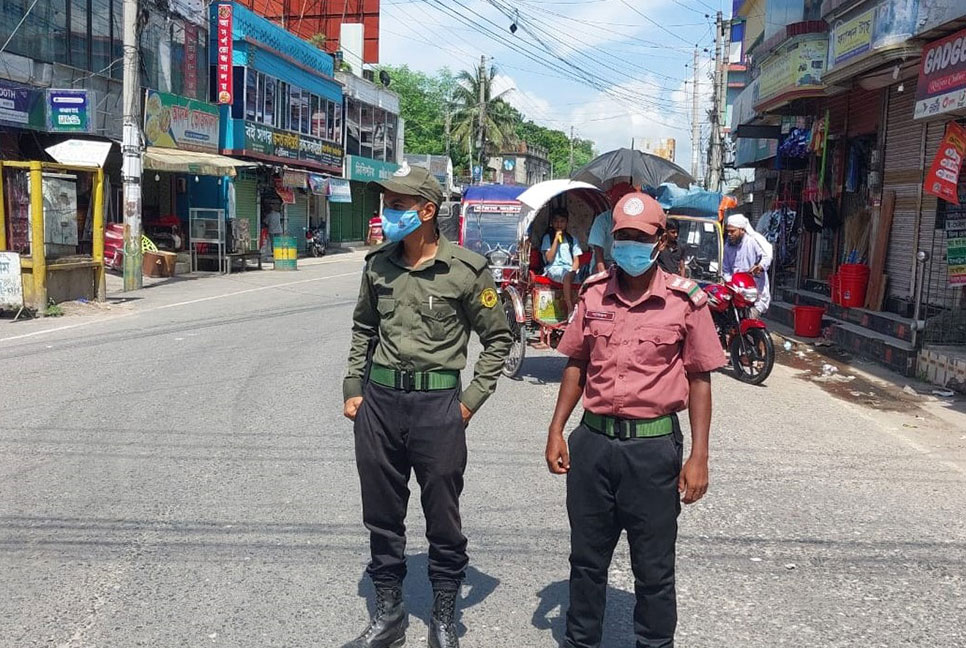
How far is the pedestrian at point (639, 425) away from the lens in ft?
10.6

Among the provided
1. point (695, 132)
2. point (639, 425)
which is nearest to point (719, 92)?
point (695, 132)

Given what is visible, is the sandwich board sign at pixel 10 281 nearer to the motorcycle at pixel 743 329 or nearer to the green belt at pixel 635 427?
the motorcycle at pixel 743 329

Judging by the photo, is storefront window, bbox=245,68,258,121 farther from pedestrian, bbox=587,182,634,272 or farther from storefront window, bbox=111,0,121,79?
pedestrian, bbox=587,182,634,272

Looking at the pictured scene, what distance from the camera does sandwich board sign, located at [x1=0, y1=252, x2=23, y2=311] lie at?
540 inches

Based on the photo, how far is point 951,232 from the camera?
11.8 m

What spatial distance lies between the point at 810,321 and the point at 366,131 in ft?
116

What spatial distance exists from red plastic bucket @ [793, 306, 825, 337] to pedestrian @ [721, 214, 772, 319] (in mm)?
3751

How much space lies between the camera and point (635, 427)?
3.25 metres

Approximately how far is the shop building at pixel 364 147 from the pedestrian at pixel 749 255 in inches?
1197

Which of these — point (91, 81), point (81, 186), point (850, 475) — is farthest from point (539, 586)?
point (91, 81)

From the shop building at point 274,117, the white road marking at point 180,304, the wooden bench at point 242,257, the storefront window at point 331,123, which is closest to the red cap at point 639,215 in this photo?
the white road marking at point 180,304

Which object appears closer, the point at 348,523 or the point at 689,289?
the point at 689,289

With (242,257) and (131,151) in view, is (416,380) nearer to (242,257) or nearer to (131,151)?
(131,151)

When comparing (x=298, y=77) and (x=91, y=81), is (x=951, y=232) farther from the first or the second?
(x=298, y=77)
